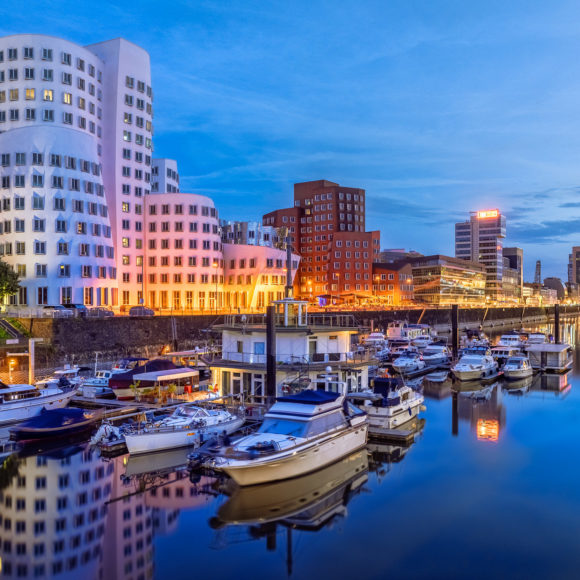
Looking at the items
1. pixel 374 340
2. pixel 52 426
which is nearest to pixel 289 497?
pixel 52 426

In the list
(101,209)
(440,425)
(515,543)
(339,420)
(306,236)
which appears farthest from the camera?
(306,236)

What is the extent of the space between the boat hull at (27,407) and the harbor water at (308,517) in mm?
5439

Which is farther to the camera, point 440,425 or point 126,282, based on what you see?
point 126,282

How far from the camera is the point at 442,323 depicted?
149 metres

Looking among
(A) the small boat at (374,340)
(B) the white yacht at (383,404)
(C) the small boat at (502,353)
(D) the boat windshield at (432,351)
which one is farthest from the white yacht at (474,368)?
(B) the white yacht at (383,404)

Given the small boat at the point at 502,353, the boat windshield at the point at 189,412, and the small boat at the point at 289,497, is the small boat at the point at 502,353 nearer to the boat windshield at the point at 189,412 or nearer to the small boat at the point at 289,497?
the small boat at the point at 289,497

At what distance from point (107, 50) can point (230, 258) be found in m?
43.4

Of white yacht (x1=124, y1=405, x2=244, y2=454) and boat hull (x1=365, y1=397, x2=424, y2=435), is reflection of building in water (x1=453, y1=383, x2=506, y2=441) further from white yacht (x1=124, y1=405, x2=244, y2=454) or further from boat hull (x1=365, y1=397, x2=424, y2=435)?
white yacht (x1=124, y1=405, x2=244, y2=454)

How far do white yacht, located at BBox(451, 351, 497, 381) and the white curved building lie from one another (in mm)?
51912

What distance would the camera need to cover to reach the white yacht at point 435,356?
227 ft

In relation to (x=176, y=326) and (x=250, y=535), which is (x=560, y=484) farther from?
(x=176, y=326)

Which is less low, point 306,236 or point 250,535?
point 306,236

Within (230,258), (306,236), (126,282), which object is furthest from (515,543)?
(306,236)

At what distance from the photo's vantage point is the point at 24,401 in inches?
1463
